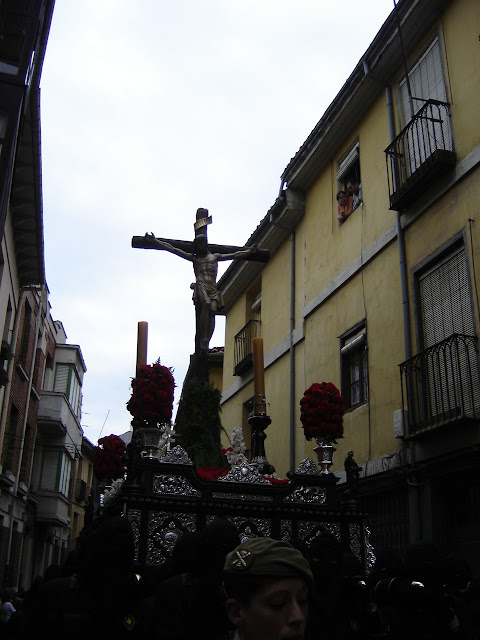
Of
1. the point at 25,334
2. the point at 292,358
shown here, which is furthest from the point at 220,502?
the point at 25,334

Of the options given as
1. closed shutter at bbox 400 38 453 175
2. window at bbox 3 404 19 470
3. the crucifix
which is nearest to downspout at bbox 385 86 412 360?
closed shutter at bbox 400 38 453 175

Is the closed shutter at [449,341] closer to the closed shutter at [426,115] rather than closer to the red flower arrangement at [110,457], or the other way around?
the closed shutter at [426,115]

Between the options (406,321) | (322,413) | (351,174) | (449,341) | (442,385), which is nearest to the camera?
(322,413)

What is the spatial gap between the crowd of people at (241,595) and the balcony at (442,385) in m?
3.51

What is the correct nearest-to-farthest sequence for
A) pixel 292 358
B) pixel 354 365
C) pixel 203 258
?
1. pixel 203 258
2. pixel 354 365
3. pixel 292 358

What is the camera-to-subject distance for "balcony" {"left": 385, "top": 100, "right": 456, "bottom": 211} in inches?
344

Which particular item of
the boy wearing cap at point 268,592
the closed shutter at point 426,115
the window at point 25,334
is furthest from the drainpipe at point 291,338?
the boy wearing cap at point 268,592

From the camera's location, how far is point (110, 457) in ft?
24.3

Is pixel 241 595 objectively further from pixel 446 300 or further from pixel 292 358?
pixel 292 358

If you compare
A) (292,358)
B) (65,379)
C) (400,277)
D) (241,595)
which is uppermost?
(65,379)

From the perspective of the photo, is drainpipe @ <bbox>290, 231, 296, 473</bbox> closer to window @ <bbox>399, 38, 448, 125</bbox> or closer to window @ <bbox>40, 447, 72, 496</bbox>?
window @ <bbox>399, 38, 448, 125</bbox>

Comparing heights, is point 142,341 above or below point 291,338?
below

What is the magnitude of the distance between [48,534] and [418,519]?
739 inches

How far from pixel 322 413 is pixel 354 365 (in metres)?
4.87
